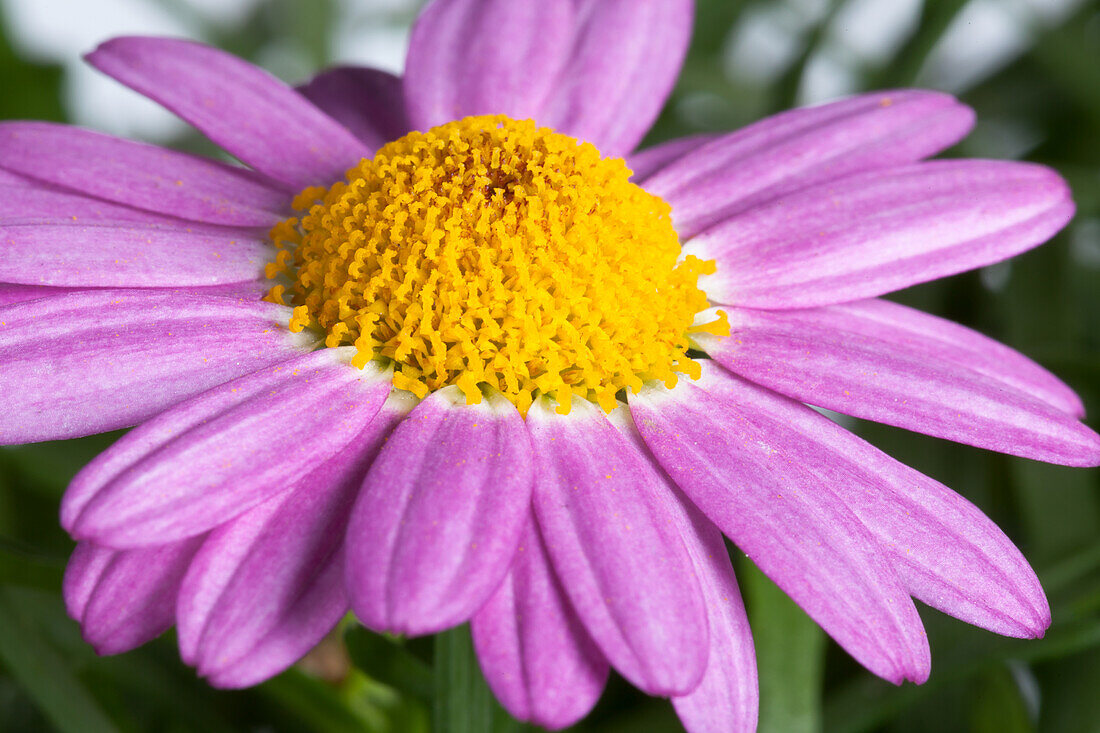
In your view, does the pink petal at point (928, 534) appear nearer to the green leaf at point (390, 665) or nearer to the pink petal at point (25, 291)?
the green leaf at point (390, 665)

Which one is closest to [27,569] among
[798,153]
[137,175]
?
[137,175]

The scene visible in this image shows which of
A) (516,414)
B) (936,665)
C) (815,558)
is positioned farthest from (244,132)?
(936,665)

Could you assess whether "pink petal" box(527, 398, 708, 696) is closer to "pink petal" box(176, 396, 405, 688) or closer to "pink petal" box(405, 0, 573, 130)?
"pink petal" box(176, 396, 405, 688)

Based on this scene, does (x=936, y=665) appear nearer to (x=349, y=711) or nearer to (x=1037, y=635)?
(x=1037, y=635)

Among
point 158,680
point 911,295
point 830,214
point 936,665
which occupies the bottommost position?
point 158,680

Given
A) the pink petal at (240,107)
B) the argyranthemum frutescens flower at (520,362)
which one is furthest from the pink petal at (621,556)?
the pink petal at (240,107)

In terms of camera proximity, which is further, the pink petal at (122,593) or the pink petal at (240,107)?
the pink petal at (240,107)
